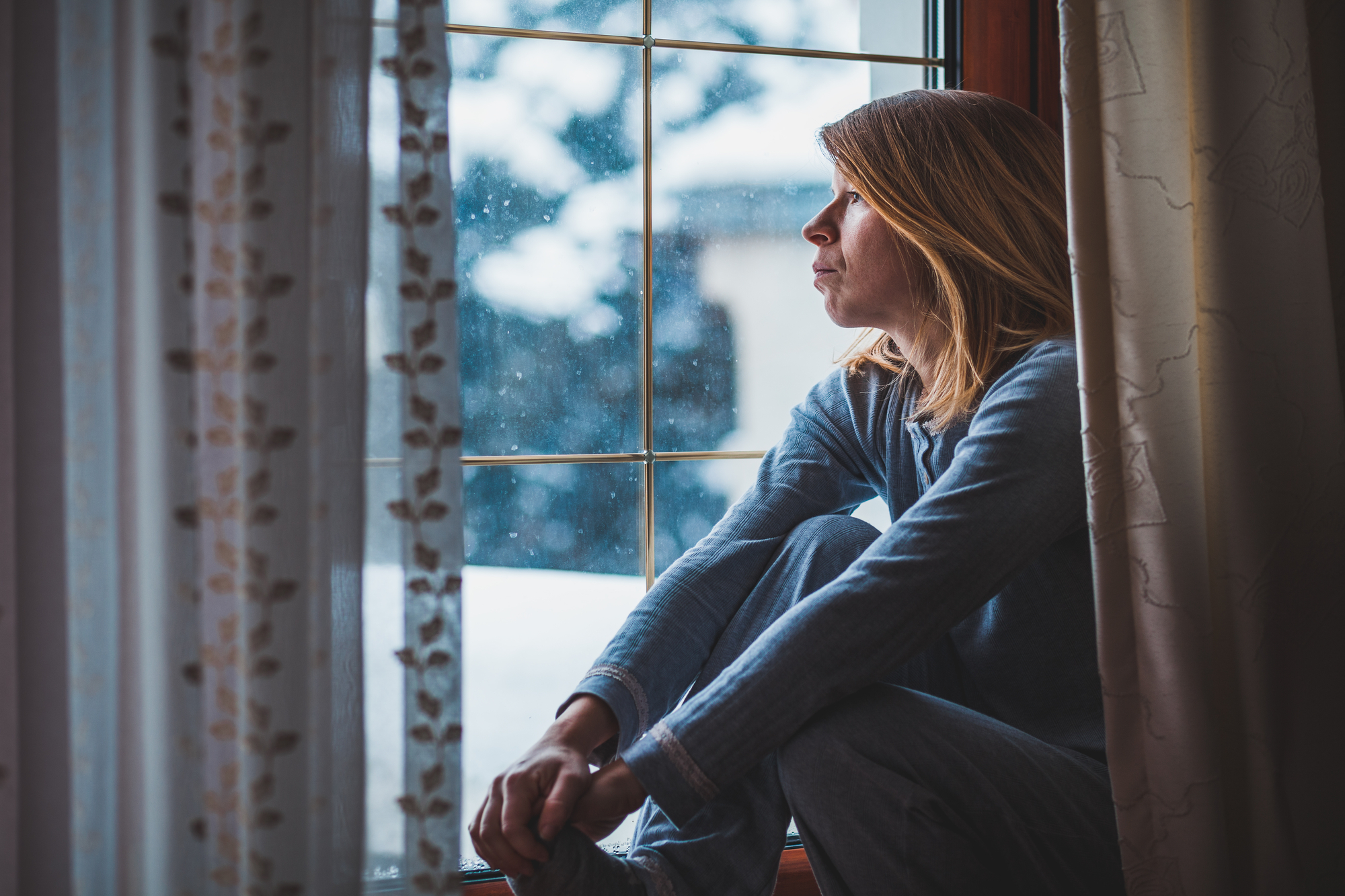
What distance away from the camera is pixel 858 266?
1.15 m

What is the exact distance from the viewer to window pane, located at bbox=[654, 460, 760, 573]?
138 centimetres

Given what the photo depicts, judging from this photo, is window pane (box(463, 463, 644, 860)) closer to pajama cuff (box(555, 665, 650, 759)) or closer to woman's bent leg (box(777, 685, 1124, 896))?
pajama cuff (box(555, 665, 650, 759))

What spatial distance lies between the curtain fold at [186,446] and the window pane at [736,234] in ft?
2.22

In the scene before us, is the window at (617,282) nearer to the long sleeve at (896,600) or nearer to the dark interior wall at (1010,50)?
the dark interior wall at (1010,50)

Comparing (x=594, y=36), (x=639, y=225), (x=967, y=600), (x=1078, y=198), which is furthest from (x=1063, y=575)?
(x=594, y=36)

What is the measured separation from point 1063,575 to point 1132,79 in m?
0.53

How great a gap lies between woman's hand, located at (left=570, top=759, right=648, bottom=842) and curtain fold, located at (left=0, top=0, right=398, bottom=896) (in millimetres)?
222

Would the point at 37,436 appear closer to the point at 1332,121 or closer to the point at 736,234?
the point at 736,234

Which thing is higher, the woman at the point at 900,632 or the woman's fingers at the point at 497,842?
the woman at the point at 900,632

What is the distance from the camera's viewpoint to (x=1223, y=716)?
0.85 meters

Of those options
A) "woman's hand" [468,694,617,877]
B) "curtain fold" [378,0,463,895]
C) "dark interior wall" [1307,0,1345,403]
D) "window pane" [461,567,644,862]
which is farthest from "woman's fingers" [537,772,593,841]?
"dark interior wall" [1307,0,1345,403]

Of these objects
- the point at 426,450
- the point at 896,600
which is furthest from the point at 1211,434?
the point at 426,450

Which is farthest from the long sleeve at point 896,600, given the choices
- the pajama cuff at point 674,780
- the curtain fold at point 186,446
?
the curtain fold at point 186,446

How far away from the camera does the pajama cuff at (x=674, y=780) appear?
2.85 feet
